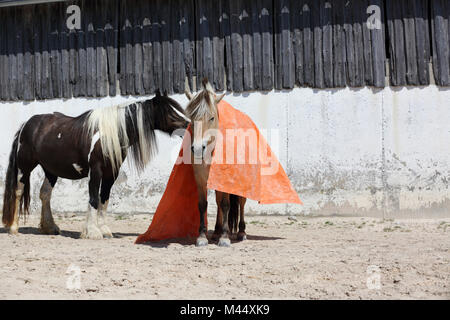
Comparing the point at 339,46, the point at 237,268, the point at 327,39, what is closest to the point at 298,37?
the point at 327,39

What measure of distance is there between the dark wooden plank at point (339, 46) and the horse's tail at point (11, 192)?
543cm

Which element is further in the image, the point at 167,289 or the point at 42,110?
the point at 42,110

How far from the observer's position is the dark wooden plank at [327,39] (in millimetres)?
9898

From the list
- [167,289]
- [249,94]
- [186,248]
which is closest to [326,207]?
[249,94]

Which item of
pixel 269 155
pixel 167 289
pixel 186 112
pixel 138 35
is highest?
pixel 138 35

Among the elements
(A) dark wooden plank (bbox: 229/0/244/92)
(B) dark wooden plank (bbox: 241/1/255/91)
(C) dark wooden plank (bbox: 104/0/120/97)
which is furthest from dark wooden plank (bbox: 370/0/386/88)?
(C) dark wooden plank (bbox: 104/0/120/97)

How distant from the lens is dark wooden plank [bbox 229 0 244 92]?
407 inches

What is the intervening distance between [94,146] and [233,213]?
2.07 metres

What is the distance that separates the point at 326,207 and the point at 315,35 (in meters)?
3.07

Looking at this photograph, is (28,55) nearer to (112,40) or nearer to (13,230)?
(112,40)

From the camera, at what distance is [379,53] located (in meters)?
9.72

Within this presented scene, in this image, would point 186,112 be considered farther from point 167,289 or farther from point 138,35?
point 138,35

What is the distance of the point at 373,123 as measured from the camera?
9625mm

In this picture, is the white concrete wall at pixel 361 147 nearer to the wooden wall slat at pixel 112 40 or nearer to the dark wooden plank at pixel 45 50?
the wooden wall slat at pixel 112 40
